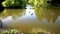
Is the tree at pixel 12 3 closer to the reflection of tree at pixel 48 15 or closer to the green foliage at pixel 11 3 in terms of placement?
the green foliage at pixel 11 3

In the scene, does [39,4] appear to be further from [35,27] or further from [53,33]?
[53,33]

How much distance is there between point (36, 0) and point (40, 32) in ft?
42.3

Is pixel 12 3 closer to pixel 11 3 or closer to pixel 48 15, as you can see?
pixel 11 3

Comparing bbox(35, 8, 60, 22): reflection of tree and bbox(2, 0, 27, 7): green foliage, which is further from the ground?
bbox(2, 0, 27, 7): green foliage

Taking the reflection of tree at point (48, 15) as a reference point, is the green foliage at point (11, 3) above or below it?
above

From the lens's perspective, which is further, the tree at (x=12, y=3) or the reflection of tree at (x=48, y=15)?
the tree at (x=12, y=3)

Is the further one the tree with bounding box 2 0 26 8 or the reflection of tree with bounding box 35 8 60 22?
the tree with bounding box 2 0 26 8

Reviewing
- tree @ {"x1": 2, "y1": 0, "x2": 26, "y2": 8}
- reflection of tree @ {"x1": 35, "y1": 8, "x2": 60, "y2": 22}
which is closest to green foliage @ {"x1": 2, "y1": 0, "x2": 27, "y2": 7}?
tree @ {"x1": 2, "y1": 0, "x2": 26, "y2": 8}

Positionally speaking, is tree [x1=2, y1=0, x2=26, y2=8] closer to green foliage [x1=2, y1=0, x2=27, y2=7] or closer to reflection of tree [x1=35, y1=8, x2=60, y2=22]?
green foliage [x1=2, y1=0, x2=27, y2=7]

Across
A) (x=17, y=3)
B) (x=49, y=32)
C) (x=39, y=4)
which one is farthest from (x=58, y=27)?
(x=17, y=3)

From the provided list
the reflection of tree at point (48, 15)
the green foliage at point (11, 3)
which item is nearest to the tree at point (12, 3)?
the green foliage at point (11, 3)

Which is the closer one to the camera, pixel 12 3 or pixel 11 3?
pixel 12 3

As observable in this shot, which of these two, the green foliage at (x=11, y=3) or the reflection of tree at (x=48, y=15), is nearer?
the reflection of tree at (x=48, y=15)

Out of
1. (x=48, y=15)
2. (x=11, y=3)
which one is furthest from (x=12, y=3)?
(x=48, y=15)
